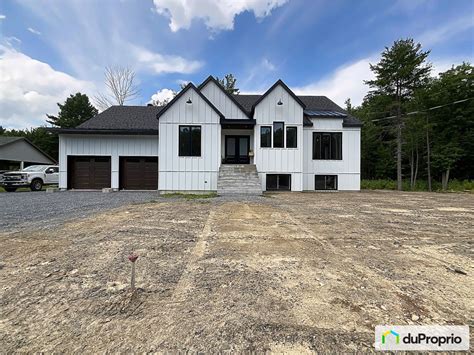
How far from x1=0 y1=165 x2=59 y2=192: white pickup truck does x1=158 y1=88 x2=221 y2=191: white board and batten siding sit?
9733mm

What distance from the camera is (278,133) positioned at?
13500mm

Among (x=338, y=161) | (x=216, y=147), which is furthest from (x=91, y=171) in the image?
(x=338, y=161)

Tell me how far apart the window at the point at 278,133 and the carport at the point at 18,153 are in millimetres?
29251

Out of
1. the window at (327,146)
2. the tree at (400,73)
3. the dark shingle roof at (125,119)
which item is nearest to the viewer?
the window at (327,146)

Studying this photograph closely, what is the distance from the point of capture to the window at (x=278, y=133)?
1348 centimetres

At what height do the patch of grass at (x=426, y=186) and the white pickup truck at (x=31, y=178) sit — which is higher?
the white pickup truck at (x=31, y=178)

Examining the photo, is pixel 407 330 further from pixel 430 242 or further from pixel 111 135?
pixel 111 135

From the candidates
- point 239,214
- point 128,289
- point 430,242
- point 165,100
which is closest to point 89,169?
point 239,214

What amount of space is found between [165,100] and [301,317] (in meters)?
34.5

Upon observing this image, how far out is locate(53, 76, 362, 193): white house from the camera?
12.7 meters

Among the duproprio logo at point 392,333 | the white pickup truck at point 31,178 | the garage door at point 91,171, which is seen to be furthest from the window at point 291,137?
the white pickup truck at point 31,178

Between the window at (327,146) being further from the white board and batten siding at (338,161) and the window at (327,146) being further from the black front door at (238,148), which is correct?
the black front door at (238,148)

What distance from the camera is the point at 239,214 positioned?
6758mm

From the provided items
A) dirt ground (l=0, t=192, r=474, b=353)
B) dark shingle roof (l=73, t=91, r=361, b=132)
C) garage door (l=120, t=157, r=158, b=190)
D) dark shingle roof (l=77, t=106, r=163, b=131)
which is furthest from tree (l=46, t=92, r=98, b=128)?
dirt ground (l=0, t=192, r=474, b=353)
